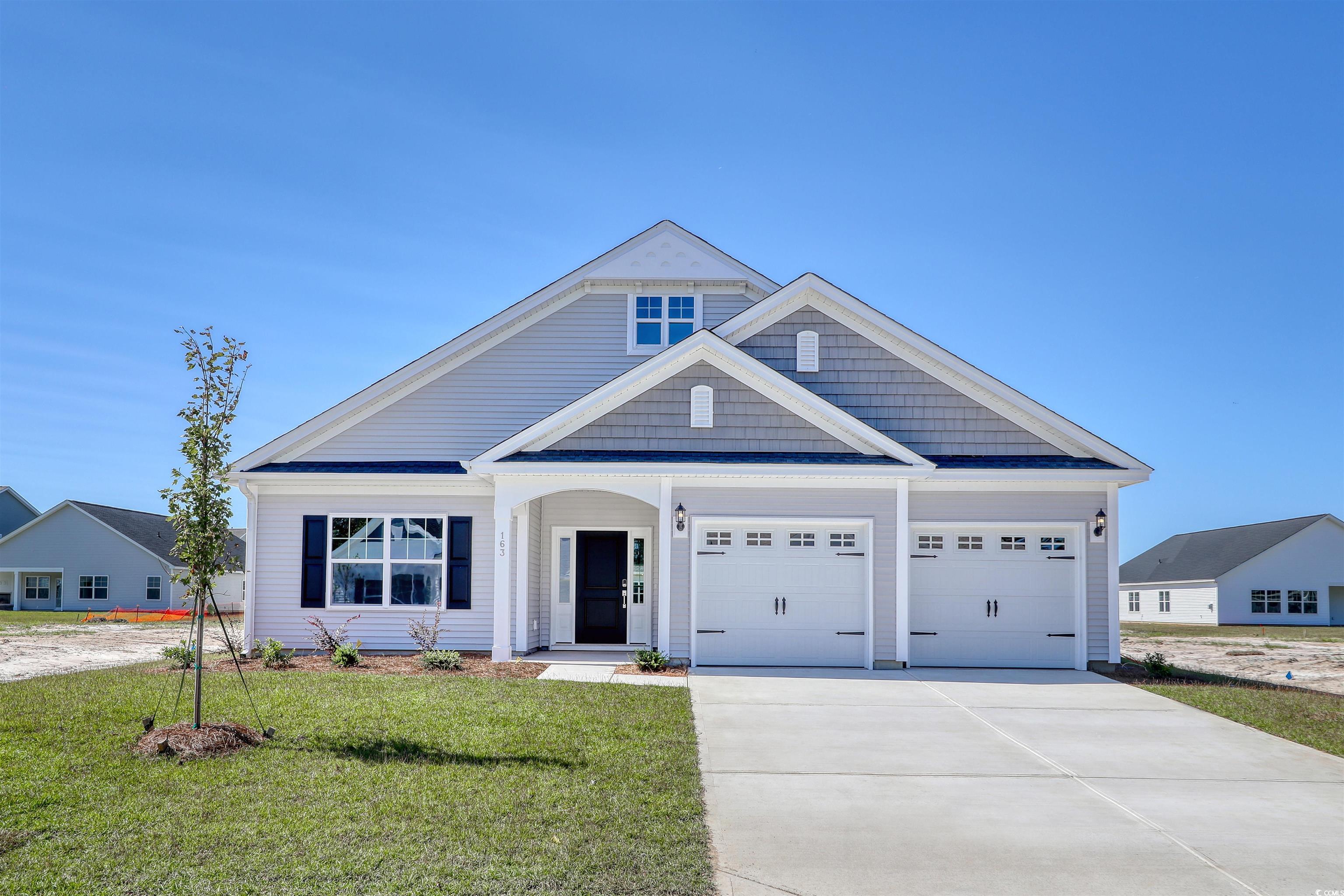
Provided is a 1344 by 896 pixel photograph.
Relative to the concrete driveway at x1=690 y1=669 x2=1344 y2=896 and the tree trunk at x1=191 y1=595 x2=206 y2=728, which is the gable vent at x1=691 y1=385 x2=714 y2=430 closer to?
the concrete driveway at x1=690 y1=669 x2=1344 y2=896

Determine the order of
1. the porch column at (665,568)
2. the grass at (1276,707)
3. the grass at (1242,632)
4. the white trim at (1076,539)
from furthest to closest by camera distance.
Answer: the grass at (1242,632), the white trim at (1076,539), the porch column at (665,568), the grass at (1276,707)

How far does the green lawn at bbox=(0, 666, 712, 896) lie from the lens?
561 centimetres

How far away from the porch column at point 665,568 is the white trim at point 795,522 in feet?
1.07

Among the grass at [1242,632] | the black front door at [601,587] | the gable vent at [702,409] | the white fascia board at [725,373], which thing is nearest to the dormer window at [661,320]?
the white fascia board at [725,373]

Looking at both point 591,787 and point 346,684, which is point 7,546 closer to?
point 346,684

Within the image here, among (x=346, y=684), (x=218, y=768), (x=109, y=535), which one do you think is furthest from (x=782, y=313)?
(x=109, y=535)

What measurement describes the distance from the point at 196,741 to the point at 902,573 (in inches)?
404

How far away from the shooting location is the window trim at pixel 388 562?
16734 millimetres

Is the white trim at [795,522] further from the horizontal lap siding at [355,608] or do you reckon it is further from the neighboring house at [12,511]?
the neighboring house at [12,511]

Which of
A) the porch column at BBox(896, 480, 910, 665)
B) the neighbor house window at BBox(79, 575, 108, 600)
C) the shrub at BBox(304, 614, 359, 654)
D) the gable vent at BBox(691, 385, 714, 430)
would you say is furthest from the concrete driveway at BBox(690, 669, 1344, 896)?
the neighbor house window at BBox(79, 575, 108, 600)

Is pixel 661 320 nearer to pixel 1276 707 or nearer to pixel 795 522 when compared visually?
pixel 795 522

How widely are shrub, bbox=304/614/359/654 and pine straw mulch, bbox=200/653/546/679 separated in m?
0.19

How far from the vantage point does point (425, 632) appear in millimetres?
15844

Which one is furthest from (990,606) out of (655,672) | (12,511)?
(12,511)
